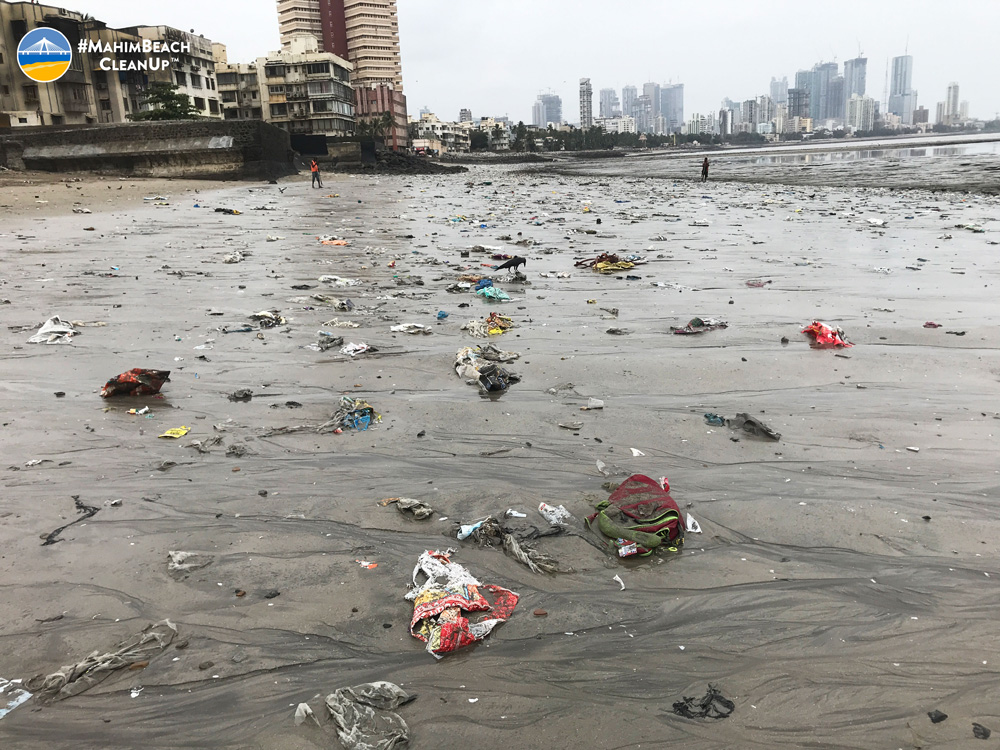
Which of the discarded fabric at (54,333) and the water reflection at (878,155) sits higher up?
the water reflection at (878,155)

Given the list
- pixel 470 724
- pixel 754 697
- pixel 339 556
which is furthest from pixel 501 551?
pixel 754 697

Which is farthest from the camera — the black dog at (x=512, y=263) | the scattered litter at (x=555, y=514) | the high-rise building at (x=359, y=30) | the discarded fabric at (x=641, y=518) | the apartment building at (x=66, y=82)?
the high-rise building at (x=359, y=30)

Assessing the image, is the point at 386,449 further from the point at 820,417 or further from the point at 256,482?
the point at 820,417

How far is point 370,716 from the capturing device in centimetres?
183

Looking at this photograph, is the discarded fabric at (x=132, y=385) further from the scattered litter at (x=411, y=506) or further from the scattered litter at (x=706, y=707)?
the scattered litter at (x=706, y=707)

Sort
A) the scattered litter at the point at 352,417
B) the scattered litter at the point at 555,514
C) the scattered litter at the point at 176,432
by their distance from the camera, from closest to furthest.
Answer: the scattered litter at the point at 555,514 < the scattered litter at the point at 176,432 < the scattered litter at the point at 352,417

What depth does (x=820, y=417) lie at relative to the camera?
3803 mm

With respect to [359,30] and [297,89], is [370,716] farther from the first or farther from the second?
[359,30]

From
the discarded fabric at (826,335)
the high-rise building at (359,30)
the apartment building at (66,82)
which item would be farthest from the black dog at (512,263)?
the high-rise building at (359,30)

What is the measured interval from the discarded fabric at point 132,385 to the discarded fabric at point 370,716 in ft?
9.49

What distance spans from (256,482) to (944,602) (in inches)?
110

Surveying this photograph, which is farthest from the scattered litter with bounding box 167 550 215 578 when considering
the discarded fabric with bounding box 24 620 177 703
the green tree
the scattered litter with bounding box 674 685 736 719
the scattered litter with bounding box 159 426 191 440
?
the green tree

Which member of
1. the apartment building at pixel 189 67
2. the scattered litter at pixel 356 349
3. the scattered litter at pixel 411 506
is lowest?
the scattered litter at pixel 411 506

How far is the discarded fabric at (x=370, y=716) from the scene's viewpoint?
1741 millimetres
